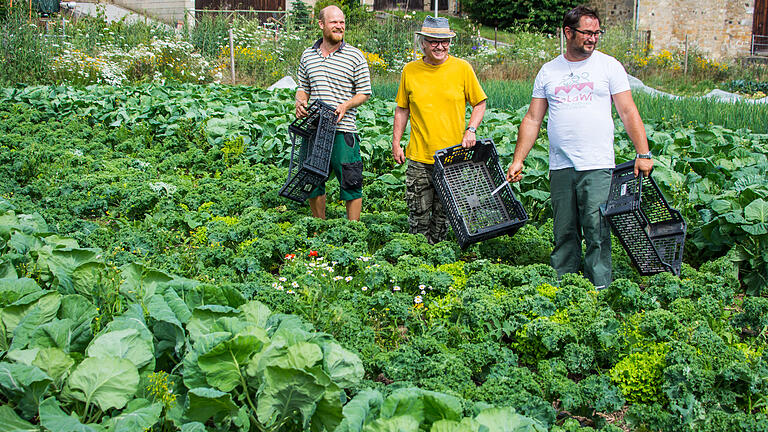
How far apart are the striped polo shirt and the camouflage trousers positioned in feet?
2.03

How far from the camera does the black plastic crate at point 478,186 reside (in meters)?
4.45

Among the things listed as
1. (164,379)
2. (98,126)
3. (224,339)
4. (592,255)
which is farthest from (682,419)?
(98,126)

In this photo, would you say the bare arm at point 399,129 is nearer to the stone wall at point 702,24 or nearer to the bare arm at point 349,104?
the bare arm at point 349,104

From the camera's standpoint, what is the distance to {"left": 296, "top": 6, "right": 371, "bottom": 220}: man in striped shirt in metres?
4.75

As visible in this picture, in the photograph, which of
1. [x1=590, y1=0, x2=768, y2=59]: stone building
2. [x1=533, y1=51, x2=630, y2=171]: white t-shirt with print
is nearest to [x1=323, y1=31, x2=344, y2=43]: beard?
[x1=533, y1=51, x2=630, y2=171]: white t-shirt with print

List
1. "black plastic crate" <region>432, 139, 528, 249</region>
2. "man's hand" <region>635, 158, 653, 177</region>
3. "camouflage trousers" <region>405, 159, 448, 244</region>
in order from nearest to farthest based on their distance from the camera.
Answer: "man's hand" <region>635, 158, 653, 177</region> < "black plastic crate" <region>432, 139, 528, 249</region> < "camouflage trousers" <region>405, 159, 448, 244</region>

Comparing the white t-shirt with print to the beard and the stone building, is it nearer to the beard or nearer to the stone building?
the beard

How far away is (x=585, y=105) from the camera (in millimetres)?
3760

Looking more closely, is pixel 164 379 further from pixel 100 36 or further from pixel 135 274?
pixel 100 36

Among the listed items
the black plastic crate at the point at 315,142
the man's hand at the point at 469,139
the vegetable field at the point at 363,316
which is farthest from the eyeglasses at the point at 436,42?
the vegetable field at the point at 363,316

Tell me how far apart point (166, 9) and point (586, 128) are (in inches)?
1067

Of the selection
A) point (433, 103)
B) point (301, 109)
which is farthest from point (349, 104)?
point (433, 103)

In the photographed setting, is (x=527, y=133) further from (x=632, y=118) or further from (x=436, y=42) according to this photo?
(x=436, y=42)

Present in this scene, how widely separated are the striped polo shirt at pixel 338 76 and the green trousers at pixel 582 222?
1.63m
